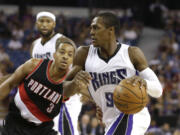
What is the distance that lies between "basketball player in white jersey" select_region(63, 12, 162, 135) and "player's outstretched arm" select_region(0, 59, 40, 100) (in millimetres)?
426

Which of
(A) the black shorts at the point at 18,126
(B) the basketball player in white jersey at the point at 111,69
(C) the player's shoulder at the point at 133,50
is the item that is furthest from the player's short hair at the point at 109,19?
(A) the black shorts at the point at 18,126

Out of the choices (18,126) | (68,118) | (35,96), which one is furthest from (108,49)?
(68,118)

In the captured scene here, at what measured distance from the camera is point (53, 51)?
5.73m

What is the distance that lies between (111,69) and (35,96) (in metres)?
0.87

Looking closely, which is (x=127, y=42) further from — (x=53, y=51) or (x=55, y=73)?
(x=55, y=73)

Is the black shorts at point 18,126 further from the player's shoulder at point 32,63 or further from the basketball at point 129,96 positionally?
the basketball at point 129,96

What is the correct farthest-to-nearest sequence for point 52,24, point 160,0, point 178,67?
point 160,0 → point 178,67 → point 52,24

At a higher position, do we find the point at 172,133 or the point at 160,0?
the point at 160,0

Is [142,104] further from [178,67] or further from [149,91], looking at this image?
[178,67]

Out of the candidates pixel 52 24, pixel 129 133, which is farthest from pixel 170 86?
pixel 129 133

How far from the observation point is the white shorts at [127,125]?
13.2 ft

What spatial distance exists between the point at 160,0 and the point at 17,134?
13.9 metres

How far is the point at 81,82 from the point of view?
3.69 m

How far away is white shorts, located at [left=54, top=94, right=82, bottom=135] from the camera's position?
5.33 meters
